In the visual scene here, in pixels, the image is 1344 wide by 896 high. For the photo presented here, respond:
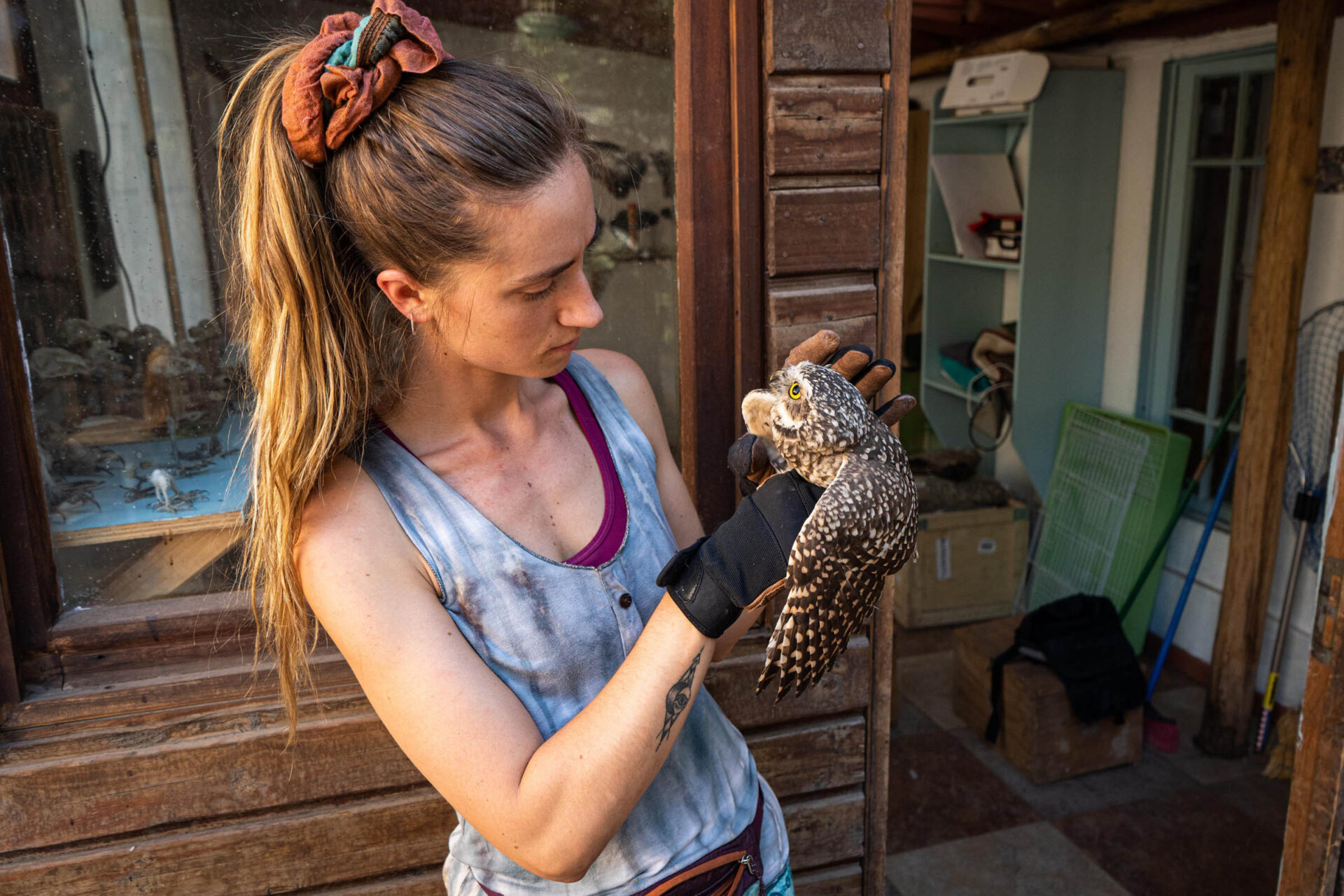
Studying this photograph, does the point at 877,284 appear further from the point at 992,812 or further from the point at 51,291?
the point at 992,812

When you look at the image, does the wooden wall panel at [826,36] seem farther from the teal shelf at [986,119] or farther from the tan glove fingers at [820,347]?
the teal shelf at [986,119]

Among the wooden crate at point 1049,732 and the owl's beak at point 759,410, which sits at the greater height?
the owl's beak at point 759,410

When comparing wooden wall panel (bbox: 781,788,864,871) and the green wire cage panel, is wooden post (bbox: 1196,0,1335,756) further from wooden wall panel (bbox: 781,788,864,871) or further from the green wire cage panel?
wooden wall panel (bbox: 781,788,864,871)

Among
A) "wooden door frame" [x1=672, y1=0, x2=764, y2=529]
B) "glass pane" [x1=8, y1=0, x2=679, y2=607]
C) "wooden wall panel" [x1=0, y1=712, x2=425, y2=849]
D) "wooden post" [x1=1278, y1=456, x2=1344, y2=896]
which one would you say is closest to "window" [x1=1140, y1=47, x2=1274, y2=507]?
"wooden post" [x1=1278, y1=456, x2=1344, y2=896]

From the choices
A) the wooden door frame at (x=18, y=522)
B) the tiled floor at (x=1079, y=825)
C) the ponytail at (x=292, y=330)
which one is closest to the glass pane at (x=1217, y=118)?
the tiled floor at (x=1079, y=825)

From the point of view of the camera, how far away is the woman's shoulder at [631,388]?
4.95 feet

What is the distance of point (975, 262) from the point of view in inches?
193

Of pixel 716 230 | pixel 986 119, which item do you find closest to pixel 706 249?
pixel 716 230

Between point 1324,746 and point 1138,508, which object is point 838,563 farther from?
point 1138,508

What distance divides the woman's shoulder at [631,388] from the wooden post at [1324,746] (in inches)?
55.5

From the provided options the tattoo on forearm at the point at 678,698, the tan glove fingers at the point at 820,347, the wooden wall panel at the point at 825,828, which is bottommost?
the wooden wall panel at the point at 825,828

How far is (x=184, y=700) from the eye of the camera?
167 cm

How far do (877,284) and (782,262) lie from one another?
21 cm

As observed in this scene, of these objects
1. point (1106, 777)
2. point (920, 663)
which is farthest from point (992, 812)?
point (920, 663)
